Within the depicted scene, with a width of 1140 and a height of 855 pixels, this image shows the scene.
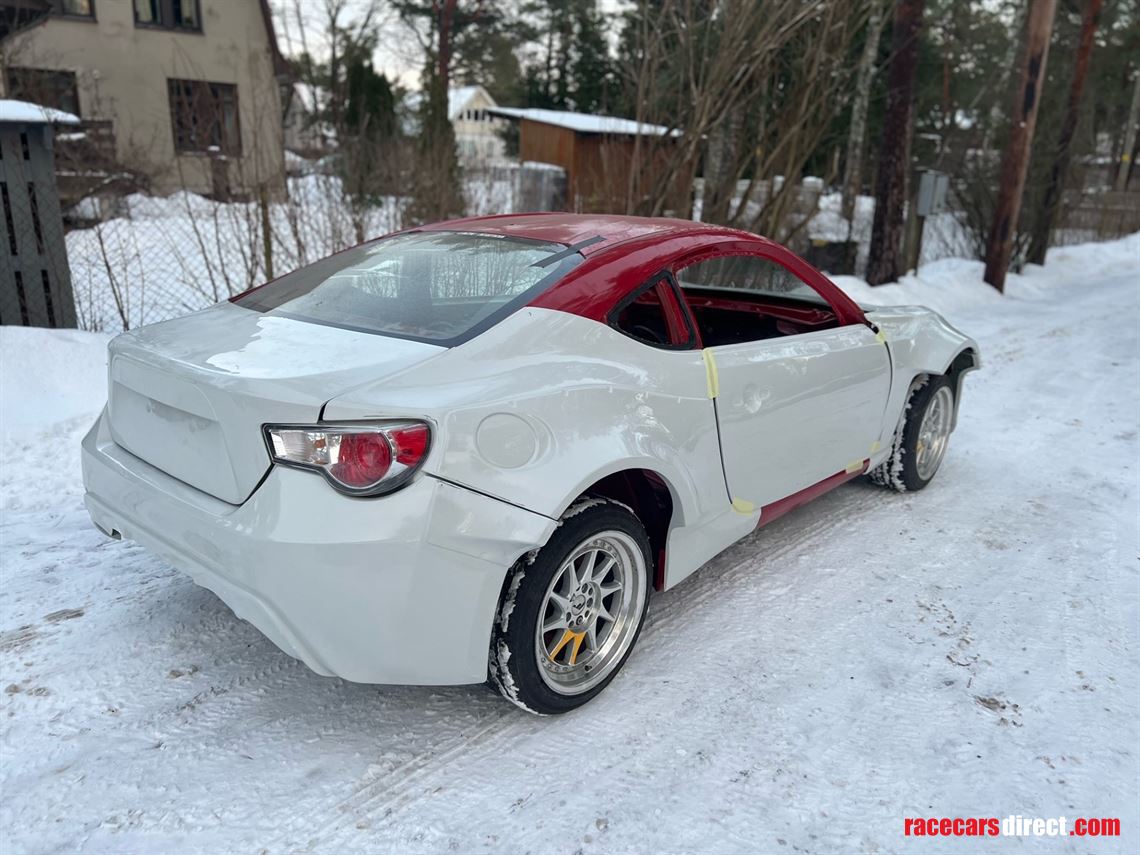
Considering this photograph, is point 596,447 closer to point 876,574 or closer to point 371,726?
point 371,726

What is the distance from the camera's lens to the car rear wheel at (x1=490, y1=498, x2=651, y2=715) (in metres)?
2.53

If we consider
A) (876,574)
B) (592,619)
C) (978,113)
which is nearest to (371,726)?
(592,619)

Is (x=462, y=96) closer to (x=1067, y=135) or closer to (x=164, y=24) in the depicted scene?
(x=164, y=24)

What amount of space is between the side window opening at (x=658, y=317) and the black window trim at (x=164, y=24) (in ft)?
74.1

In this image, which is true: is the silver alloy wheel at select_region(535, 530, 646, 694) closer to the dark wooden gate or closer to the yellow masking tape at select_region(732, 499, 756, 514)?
the yellow masking tape at select_region(732, 499, 756, 514)

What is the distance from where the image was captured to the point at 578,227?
3.29m

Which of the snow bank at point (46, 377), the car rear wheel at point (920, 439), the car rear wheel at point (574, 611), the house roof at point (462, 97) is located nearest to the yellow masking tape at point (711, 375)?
the car rear wheel at point (574, 611)

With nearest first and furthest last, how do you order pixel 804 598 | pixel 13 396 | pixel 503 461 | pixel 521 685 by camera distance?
1. pixel 503 461
2. pixel 521 685
3. pixel 804 598
4. pixel 13 396

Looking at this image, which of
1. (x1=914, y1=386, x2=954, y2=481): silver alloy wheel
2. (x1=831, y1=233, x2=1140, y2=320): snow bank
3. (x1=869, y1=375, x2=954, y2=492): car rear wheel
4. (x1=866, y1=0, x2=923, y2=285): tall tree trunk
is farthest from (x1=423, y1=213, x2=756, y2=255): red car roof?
(x1=866, y1=0, x2=923, y2=285): tall tree trunk

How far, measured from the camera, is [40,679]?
285cm

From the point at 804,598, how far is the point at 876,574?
462 mm

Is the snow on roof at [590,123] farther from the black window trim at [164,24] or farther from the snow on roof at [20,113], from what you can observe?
the black window trim at [164,24]

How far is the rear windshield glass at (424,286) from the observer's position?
273 cm

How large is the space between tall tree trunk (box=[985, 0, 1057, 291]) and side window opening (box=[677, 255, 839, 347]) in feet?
33.6
